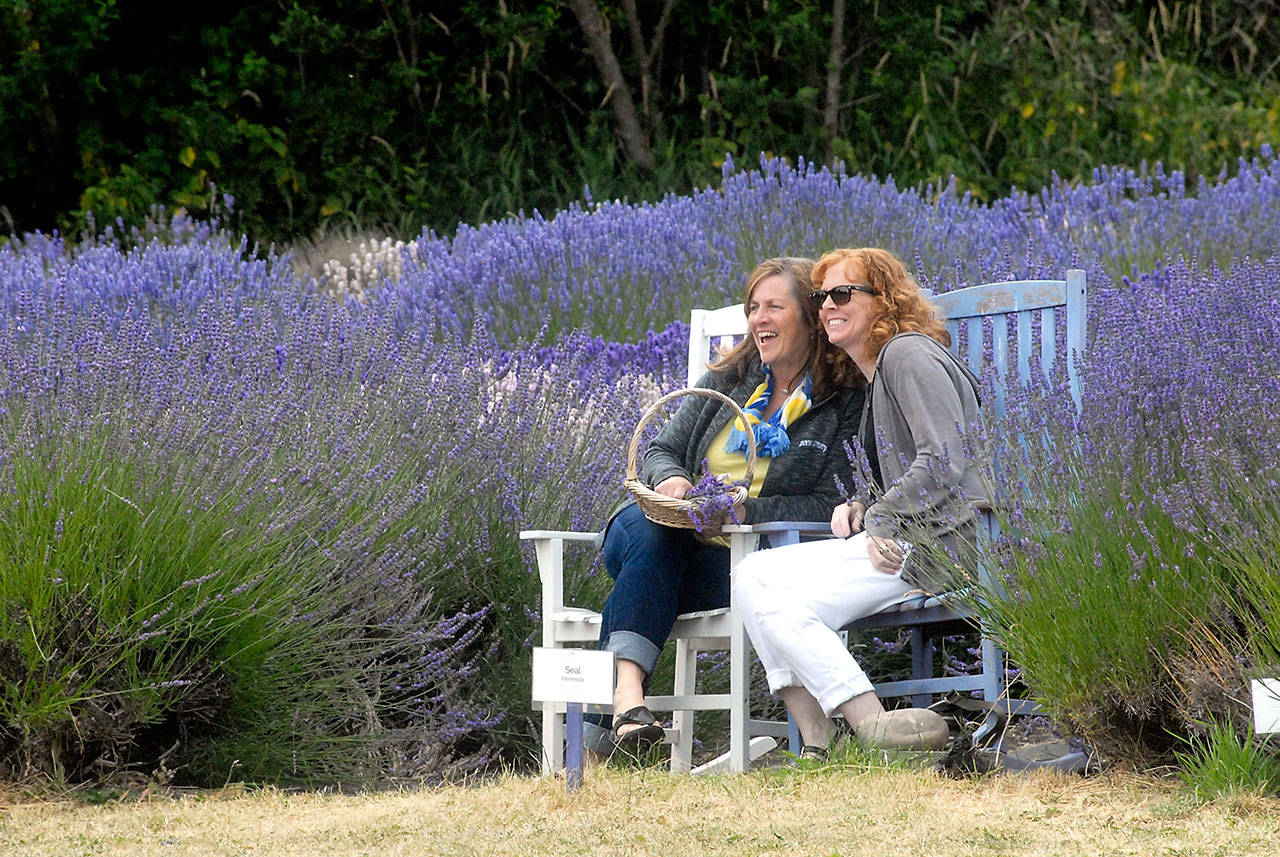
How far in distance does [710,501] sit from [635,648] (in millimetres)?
341

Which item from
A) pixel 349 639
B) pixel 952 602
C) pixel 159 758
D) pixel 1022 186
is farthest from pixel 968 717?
pixel 1022 186

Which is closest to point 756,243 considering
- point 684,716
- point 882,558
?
point 684,716

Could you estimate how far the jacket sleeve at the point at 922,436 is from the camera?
3189 millimetres

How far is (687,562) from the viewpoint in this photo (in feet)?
11.7

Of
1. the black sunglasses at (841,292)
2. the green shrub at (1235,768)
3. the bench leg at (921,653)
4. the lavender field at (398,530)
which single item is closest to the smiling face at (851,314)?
the black sunglasses at (841,292)

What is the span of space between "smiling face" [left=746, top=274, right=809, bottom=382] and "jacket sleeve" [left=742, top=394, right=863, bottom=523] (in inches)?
6.0

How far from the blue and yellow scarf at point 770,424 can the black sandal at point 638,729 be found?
0.66 metres

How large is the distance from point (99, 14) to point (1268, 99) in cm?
681

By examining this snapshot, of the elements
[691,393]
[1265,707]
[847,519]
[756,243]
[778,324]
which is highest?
[756,243]

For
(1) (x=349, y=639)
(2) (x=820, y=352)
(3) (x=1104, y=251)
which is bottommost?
(1) (x=349, y=639)

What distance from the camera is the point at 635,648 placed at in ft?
11.1

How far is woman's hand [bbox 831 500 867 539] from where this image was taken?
10.9 feet

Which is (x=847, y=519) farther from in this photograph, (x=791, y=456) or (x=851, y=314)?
(x=851, y=314)

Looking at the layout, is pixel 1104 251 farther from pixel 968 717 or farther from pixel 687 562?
pixel 687 562
